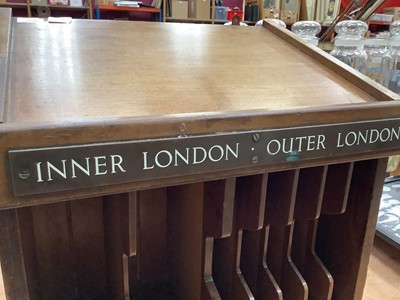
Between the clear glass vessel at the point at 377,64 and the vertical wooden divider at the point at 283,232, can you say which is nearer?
the vertical wooden divider at the point at 283,232

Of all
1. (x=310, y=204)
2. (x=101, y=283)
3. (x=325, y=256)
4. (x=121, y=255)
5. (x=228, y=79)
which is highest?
(x=228, y=79)

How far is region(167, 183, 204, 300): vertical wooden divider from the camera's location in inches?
34.7

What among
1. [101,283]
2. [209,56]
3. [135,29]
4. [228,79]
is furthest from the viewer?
[101,283]

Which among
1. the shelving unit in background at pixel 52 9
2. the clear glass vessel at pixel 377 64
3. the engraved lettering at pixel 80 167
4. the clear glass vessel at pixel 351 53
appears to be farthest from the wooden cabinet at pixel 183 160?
the shelving unit in background at pixel 52 9

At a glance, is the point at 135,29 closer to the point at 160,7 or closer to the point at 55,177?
the point at 55,177

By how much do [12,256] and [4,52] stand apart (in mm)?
358

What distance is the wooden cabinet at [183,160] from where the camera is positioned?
21.4 inches

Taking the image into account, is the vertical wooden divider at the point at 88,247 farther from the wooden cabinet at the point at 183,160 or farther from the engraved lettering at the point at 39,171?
the engraved lettering at the point at 39,171

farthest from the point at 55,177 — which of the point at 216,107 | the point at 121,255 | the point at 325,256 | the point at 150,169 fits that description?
the point at 325,256

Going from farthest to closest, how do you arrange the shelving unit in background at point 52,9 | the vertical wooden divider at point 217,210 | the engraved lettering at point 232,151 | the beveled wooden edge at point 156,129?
the shelving unit in background at point 52,9
the vertical wooden divider at point 217,210
the engraved lettering at point 232,151
the beveled wooden edge at point 156,129

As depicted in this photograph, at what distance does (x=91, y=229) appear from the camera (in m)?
1.06

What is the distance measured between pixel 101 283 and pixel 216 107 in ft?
2.35

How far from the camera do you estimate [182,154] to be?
1.90ft

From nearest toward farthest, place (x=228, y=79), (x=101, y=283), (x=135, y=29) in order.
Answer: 1. (x=228, y=79)
2. (x=135, y=29)
3. (x=101, y=283)
